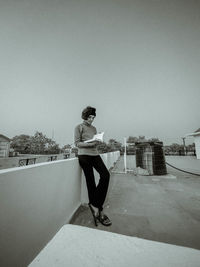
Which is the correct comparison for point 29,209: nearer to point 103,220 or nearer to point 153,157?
point 103,220

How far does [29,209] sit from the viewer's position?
84 cm

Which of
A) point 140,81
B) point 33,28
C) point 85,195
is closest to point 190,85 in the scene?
point 140,81

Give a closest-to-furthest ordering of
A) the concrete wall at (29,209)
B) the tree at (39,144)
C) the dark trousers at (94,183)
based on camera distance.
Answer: the concrete wall at (29,209) → the dark trousers at (94,183) → the tree at (39,144)

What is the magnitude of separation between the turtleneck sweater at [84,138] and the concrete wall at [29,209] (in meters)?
0.36

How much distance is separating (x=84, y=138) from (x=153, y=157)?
3.39 meters

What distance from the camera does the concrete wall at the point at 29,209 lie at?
26.1 inches

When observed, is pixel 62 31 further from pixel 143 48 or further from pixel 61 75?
pixel 143 48

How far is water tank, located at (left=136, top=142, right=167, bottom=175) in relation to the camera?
13.1ft

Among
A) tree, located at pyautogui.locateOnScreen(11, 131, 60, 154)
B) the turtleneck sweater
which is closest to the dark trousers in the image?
the turtleneck sweater

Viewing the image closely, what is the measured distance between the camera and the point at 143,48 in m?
18.0

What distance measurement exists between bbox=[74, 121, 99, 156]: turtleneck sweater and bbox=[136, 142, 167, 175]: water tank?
3.07 meters

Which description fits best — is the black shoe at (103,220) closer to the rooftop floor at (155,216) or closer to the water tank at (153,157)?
the rooftop floor at (155,216)

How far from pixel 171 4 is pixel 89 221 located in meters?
27.9

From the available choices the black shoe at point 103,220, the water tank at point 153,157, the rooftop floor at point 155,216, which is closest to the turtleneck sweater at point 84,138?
the black shoe at point 103,220
